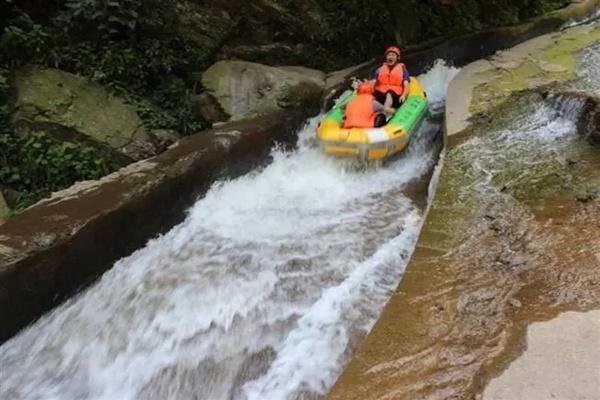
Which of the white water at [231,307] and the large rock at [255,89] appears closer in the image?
the white water at [231,307]

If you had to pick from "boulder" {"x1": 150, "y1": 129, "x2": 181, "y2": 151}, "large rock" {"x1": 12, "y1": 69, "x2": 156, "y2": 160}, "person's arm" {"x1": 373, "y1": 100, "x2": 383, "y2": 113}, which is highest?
"large rock" {"x1": 12, "y1": 69, "x2": 156, "y2": 160}

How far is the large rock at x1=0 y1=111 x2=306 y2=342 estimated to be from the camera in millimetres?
4477

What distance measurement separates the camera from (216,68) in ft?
27.6

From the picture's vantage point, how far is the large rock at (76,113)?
20.9ft

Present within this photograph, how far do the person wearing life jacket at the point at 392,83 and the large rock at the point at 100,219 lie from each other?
2.18 m

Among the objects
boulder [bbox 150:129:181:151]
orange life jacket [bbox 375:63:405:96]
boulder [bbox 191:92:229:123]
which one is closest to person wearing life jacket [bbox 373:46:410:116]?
orange life jacket [bbox 375:63:405:96]

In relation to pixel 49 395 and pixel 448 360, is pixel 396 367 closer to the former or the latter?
pixel 448 360

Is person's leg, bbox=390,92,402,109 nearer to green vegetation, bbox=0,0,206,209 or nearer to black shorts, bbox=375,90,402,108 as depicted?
black shorts, bbox=375,90,402,108

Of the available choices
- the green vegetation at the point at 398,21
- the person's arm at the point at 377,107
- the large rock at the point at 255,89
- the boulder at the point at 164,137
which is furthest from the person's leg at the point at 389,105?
the boulder at the point at 164,137

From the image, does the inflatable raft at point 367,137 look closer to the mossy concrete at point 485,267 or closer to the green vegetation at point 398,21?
the mossy concrete at point 485,267

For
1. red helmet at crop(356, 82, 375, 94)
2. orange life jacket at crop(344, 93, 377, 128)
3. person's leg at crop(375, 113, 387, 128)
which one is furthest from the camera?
red helmet at crop(356, 82, 375, 94)

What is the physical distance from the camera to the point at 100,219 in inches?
200

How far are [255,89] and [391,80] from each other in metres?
2.02

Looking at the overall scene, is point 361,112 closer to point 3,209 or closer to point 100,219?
point 100,219
